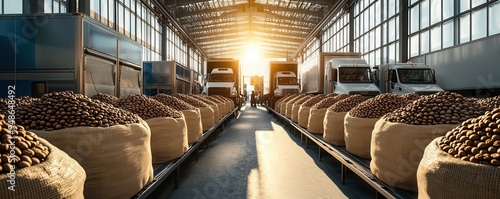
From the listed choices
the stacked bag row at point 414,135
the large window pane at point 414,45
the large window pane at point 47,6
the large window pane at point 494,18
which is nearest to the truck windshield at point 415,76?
the large window pane at point 494,18

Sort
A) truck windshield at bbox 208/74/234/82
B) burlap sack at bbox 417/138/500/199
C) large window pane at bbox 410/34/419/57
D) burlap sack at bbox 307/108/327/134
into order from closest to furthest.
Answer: burlap sack at bbox 417/138/500/199 → burlap sack at bbox 307/108/327/134 → large window pane at bbox 410/34/419/57 → truck windshield at bbox 208/74/234/82

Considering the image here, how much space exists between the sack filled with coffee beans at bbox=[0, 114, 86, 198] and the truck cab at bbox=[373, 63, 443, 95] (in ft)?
35.0

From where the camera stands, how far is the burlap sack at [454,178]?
67.6 inches

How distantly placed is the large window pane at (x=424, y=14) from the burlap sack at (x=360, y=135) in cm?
1188

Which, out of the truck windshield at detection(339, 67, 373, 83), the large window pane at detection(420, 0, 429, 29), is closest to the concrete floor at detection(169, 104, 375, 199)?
the truck windshield at detection(339, 67, 373, 83)

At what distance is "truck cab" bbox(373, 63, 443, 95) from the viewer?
10.4 meters

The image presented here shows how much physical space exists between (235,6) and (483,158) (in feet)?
87.4

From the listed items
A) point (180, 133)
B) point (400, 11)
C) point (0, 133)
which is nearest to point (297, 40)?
point (400, 11)

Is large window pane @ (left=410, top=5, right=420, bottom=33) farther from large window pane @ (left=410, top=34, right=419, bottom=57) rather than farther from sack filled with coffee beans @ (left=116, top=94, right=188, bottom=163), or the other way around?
sack filled with coffee beans @ (left=116, top=94, right=188, bottom=163)

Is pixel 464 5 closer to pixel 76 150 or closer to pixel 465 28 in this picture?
pixel 465 28

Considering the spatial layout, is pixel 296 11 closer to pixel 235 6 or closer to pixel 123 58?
pixel 235 6

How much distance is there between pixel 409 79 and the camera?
10969 mm

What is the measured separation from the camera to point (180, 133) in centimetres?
403

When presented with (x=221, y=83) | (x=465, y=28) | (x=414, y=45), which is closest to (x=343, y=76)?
(x=465, y=28)
